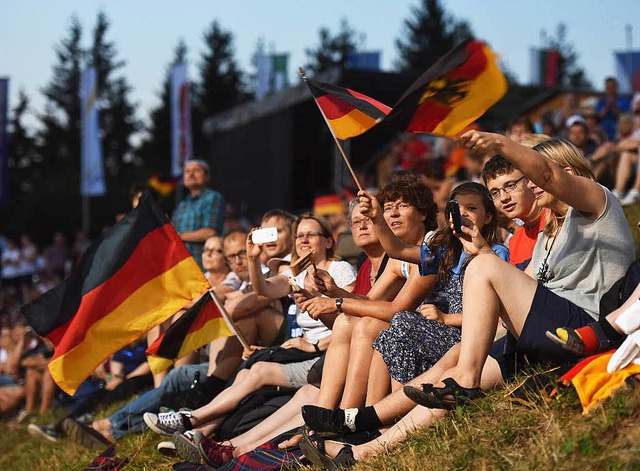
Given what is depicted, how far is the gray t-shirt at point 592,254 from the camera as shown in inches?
190

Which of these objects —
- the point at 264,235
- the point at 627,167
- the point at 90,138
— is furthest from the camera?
the point at 90,138

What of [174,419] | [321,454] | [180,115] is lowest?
[174,419]

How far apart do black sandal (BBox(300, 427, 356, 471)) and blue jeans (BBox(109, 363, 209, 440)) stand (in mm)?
2608

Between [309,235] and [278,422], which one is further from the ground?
[309,235]

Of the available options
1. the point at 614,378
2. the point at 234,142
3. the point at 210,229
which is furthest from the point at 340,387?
the point at 234,142

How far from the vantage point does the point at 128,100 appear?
60375 mm

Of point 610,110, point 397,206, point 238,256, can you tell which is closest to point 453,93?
point 397,206

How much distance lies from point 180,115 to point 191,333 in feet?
60.8

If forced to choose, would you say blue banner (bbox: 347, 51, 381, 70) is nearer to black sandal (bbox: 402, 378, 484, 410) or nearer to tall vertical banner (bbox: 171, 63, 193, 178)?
tall vertical banner (bbox: 171, 63, 193, 178)

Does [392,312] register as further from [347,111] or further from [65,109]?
[65,109]

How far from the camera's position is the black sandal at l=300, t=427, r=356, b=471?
5.01m

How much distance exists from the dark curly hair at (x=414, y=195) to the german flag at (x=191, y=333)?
6.18ft

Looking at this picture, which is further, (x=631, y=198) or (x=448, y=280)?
(x=631, y=198)

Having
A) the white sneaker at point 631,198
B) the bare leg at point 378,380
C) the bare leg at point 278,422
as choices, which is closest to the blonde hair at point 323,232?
the bare leg at point 278,422
